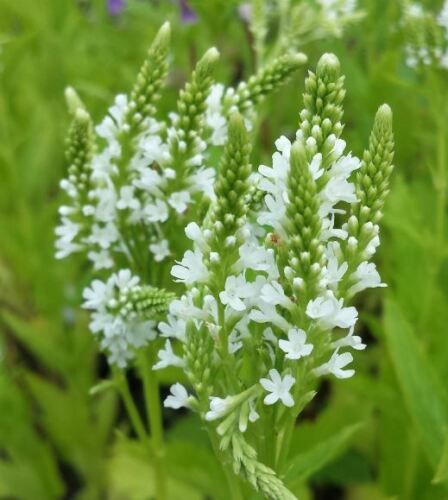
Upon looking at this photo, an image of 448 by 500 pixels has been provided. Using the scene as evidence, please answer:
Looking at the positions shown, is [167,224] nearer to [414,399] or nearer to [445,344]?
[414,399]

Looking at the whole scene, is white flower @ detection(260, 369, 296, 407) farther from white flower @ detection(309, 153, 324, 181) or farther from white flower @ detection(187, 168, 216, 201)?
white flower @ detection(187, 168, 216, 201)

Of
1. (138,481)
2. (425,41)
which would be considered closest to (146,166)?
(425,41)

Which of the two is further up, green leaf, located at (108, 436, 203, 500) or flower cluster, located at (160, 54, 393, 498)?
flower cluster, located at (160, 54, 393, 498)

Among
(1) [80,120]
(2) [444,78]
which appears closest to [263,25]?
(2) [444,78]

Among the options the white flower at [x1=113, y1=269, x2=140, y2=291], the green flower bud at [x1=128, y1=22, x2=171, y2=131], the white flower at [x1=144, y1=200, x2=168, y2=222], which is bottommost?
the white flower at [x1=113, y1=269, x2=140, y2=291]

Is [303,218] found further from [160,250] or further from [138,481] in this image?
[138,481]

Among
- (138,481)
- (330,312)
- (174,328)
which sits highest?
(330,312)

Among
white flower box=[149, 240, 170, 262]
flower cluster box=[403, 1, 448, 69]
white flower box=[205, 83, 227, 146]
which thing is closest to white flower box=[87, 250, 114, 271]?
white flower box=[149, 240, 170, 262]
